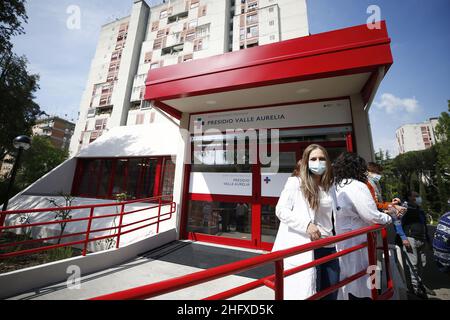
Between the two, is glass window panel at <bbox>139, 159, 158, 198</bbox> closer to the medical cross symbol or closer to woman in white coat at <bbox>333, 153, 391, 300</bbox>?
the medical cross symbol

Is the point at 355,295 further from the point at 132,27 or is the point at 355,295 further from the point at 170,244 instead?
the point at 132,27

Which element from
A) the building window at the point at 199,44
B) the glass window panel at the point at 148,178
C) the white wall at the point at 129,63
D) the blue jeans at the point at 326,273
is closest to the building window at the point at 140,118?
the white wall at the point at 129,63

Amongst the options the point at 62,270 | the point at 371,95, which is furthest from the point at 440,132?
the point at 62,270

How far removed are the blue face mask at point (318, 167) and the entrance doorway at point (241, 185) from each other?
254cm

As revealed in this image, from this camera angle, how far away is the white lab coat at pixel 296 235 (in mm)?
1604

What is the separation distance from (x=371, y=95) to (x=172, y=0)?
31.5 metres

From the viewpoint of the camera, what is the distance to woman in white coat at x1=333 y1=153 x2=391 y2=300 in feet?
6.35

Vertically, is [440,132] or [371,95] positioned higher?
[440,132]

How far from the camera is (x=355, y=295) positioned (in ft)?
6.53

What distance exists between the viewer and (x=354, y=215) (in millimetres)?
2094

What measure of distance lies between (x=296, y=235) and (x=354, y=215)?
886 millimetres

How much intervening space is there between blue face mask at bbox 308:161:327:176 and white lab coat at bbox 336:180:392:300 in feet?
1.57

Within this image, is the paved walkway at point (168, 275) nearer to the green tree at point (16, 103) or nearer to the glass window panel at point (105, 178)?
the glass window panel at point (105, 178)

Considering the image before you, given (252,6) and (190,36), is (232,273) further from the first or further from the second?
(252,6)
